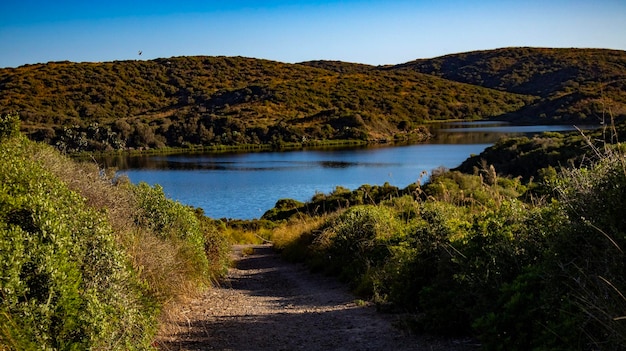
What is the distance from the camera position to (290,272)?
46.5 feet

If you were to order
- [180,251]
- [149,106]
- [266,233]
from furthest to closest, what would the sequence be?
1. [149,106]
2. [266,233]
3. [180,251]

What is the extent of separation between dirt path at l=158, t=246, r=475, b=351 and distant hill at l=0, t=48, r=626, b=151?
49625mm

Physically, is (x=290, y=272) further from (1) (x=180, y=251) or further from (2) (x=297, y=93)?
(2) (x=297, y=93)

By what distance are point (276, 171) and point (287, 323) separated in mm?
43926

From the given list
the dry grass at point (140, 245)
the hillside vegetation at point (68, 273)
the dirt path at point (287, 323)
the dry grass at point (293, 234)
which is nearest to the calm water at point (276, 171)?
the dry grass at point (293, 234)

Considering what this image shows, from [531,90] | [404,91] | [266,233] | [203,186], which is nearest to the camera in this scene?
[266,233]

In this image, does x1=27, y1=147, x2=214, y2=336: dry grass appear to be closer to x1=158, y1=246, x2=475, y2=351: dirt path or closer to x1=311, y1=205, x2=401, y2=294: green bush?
x1=158, y1=246, x2=475, y2=351: dirt path

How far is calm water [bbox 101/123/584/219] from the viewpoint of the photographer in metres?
39.6

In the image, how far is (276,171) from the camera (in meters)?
51.9

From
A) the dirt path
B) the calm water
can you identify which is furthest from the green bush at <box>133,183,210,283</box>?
the calm water

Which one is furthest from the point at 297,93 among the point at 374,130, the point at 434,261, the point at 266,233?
the point at 434,261

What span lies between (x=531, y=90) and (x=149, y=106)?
265 ft

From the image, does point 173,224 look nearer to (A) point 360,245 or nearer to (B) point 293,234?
(A) point 360,245

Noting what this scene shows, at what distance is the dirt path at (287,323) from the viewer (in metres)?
6.81
